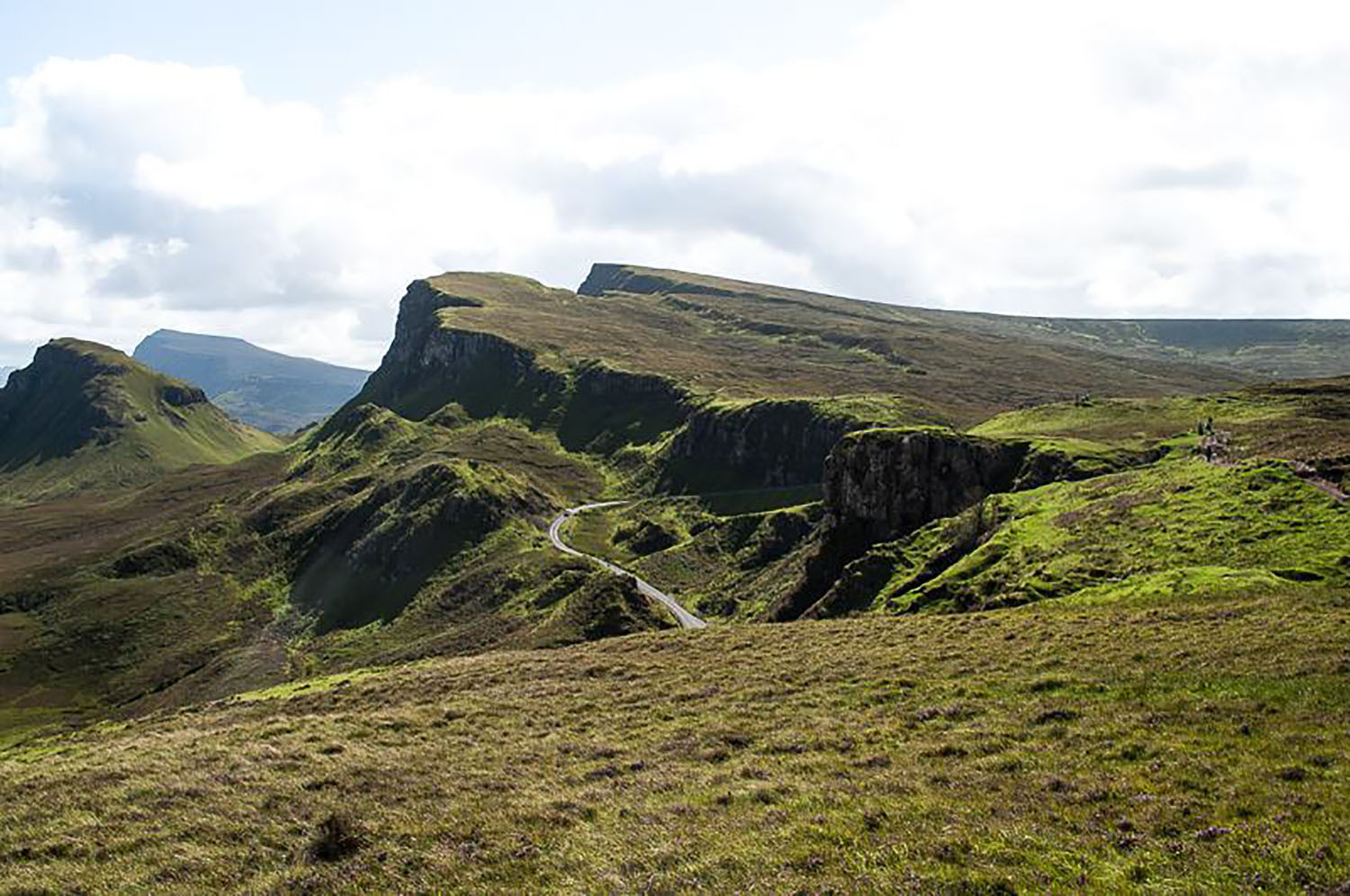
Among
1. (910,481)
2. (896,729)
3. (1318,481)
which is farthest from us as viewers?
(910,481)

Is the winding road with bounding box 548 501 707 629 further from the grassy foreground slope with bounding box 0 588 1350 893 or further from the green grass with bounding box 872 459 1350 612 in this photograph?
the grassy foreground slope with bounding box 0 588 1350 893

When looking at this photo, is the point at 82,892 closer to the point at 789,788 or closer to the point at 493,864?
the point at 493,864

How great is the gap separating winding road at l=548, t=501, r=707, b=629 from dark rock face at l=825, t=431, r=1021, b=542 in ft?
73.7

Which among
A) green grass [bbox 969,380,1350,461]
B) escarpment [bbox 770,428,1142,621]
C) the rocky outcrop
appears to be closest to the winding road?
the rocky outcrop

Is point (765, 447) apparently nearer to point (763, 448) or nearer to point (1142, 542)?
point (763, 448)

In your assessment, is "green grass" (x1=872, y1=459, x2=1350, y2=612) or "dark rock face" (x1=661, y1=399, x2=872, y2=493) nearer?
"green grass" (x1=872, y1=459, x2=1350, y2=612)

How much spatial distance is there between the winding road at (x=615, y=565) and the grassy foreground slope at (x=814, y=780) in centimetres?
4125

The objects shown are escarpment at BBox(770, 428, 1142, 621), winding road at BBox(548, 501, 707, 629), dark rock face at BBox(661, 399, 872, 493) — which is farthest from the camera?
dark rock face at BBox(661, 399, 872, 493)

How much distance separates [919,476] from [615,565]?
73.2 metres

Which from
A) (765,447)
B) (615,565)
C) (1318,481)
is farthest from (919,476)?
(765,447)

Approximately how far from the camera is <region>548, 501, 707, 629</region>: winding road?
106419 mm

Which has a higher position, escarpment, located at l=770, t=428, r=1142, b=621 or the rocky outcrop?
escarpment, located at l=770, t=428, r=1142, b=621

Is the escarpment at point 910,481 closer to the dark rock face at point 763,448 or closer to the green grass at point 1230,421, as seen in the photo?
the green grass at point 1230,421

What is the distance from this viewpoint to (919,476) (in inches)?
3152
